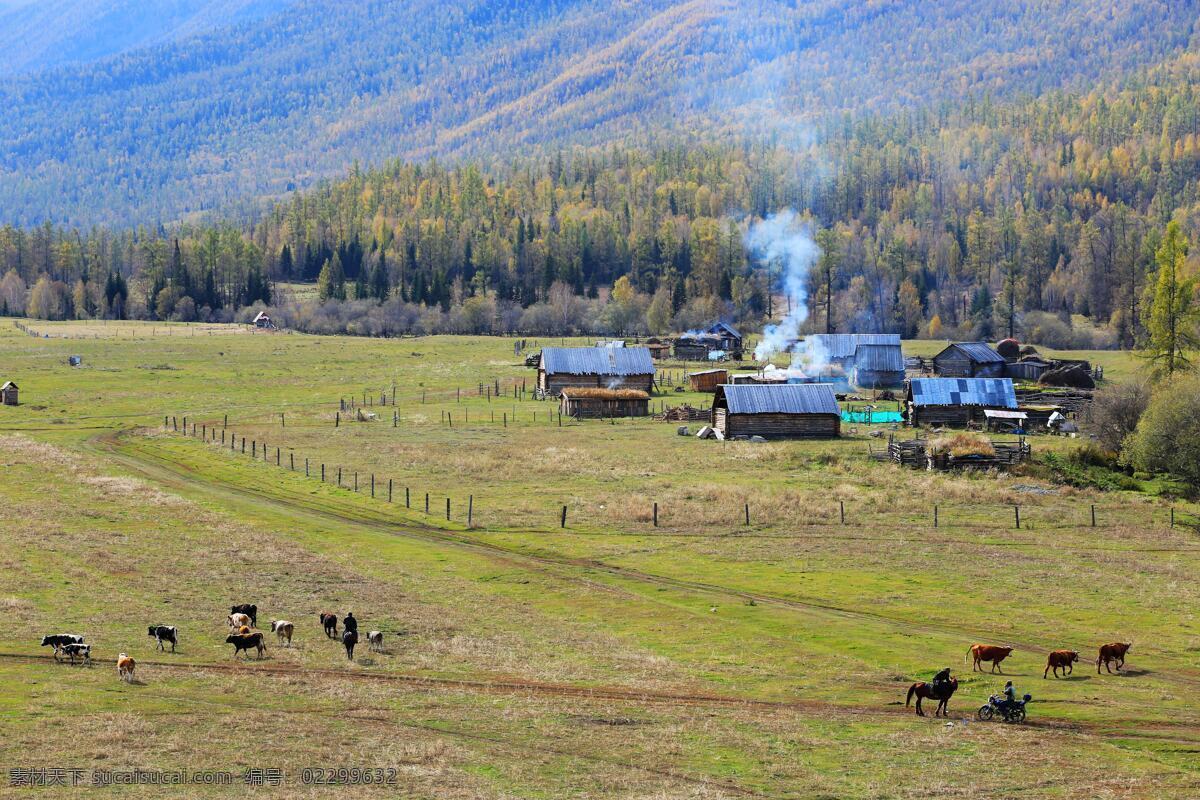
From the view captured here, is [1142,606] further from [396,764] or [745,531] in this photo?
[396,764]


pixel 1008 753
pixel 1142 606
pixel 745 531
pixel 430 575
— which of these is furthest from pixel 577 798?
pixel 745 531

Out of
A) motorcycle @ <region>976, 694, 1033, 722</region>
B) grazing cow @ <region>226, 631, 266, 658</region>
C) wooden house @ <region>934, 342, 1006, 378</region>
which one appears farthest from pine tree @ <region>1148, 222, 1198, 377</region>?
grazing cow @ <region>226, 631, 266, 658</region>

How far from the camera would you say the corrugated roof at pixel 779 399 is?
73.8 meters

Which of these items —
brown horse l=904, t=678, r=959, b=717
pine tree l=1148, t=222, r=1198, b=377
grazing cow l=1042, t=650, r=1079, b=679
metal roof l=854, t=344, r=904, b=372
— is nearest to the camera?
brown horse l=904, t=678, r=959, b=717

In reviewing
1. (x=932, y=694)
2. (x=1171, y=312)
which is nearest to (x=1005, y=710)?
(x=932, y=694)

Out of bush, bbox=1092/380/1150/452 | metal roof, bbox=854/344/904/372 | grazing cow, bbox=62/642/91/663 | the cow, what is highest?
metal roof, bbox=854/344/904/372

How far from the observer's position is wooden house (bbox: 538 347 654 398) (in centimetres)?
9500

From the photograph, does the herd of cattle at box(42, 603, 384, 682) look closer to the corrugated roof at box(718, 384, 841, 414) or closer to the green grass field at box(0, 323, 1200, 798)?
the green grass field at box(0, 323, 1200, 798)

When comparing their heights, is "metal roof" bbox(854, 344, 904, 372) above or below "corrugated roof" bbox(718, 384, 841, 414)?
above

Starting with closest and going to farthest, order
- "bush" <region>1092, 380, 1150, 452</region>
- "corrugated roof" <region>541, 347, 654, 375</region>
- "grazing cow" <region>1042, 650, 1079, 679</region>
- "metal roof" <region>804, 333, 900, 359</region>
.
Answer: "grazing cow" <region>1042, 650, 1079, 679</region>
"bush" <region>1092, 380, 1150, 452</region>
"corrugated roof" <region>541, 347, 654, 375</region>
"metal roof" <region>804, 333, 900, 359</region>

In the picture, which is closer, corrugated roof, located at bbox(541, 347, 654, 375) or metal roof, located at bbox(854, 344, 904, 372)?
corrugated roof, located at bbox(541, 347, 654, 375)

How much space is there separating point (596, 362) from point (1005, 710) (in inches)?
2788

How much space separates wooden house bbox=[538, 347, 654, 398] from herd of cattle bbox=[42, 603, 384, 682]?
63002mm

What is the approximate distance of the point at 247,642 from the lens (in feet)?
Result: 95.5
